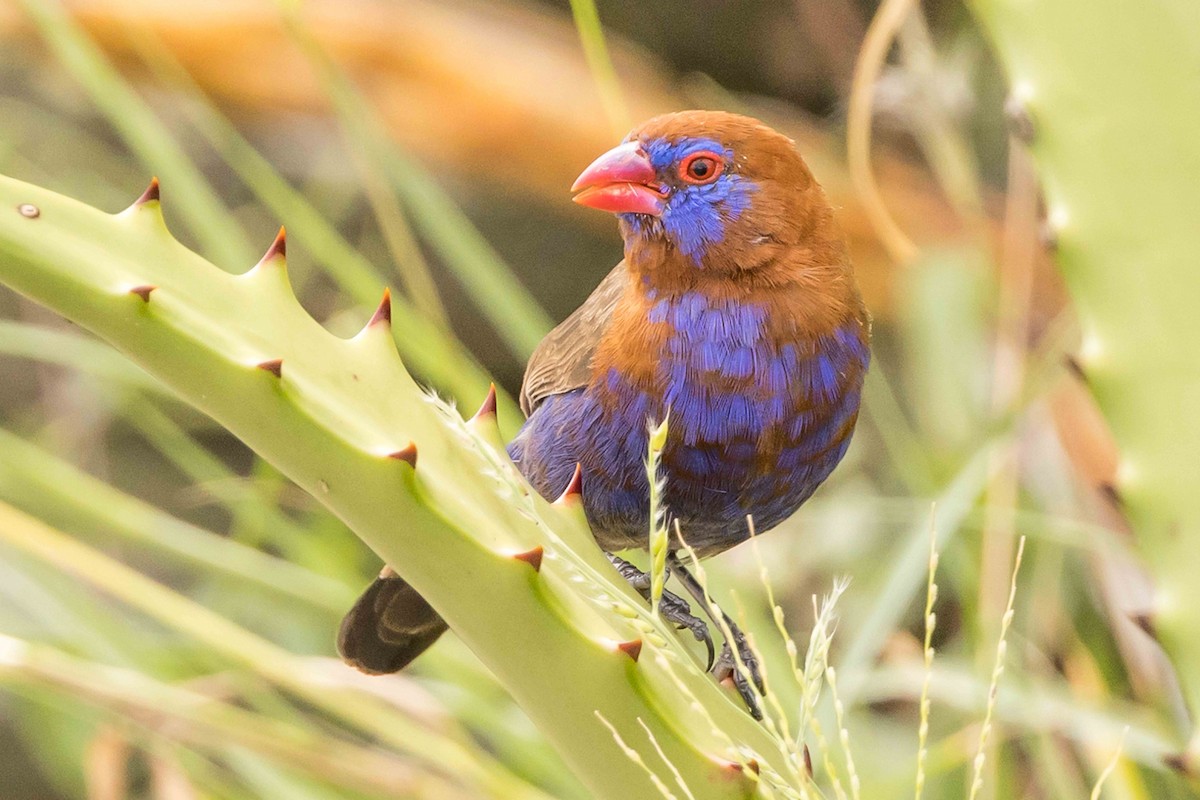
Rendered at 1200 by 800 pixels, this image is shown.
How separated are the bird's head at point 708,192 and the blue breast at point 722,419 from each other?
0.09 m

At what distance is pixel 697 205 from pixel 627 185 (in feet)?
0.37

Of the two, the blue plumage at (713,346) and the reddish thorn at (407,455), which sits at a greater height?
the reddish thorn at (407,455)

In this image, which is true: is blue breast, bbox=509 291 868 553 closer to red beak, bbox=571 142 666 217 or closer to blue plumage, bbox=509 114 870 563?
blue plumage, bbox=509 114 870 563

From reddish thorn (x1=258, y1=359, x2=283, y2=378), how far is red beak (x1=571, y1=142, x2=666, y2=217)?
3.28 feet

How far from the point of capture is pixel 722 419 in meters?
1.74

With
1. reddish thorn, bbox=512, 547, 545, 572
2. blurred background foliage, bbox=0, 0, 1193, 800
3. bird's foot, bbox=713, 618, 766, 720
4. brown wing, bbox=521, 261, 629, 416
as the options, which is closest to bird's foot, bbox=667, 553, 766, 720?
bird's foot, bbox=713, 618, 766, 720

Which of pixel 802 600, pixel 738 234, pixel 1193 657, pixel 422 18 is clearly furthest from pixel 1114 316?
pixel 422 18

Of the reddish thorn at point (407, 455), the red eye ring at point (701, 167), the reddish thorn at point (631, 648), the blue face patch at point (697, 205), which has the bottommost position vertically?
the reddish thorn at point (631, 648)

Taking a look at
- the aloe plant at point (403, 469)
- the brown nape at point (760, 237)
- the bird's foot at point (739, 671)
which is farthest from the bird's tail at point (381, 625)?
the aloe plant at point (403, 469)

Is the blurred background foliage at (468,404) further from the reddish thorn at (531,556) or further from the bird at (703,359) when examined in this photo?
the reddish thorn at (531,556)

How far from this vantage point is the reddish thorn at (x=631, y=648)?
996 millimetres

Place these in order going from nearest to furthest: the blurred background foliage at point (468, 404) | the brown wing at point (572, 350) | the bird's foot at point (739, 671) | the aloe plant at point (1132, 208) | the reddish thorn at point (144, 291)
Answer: the reddish thorn at point (144, 291) < the aloe plant at point (1132, 208) < the bird's foot at point (739, 671) < the brown wing at point (572, 350) < the blurred background foliage at point (468, 404)

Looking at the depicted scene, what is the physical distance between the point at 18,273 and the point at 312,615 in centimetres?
214

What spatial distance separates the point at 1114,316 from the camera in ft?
4.20
